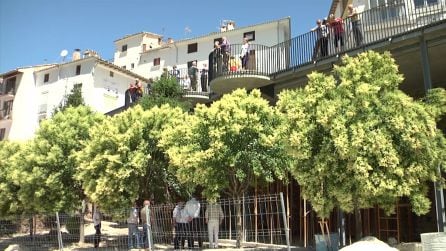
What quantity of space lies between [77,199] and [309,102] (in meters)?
12.3

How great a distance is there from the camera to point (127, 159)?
616 inches

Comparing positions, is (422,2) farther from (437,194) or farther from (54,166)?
(54,166)

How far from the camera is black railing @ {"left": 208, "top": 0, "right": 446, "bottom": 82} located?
14820mm

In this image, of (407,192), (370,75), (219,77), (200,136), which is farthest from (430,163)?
(219,77)

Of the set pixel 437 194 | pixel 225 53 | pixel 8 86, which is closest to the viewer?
pixel 437 194

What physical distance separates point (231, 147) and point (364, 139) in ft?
14.8

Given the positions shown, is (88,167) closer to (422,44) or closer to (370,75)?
(370,75)

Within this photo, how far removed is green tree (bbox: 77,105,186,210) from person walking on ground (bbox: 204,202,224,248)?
329 cm

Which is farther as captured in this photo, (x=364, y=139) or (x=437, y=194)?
(x=437, y=194)

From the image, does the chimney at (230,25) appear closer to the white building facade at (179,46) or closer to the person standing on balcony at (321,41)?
the white building facade at (179,46)

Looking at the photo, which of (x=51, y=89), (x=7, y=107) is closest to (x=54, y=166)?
(x=51, y=89)

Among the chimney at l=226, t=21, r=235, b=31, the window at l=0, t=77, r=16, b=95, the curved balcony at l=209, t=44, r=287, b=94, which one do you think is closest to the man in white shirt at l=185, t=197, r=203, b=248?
the curved balcony at l=209, t=44, r=287, b=94

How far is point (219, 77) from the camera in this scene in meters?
18.3

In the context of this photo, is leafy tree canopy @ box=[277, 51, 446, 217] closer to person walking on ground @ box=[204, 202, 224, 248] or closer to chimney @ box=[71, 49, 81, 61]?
person walking on ground @ box=[204, 202, 224, 248]
